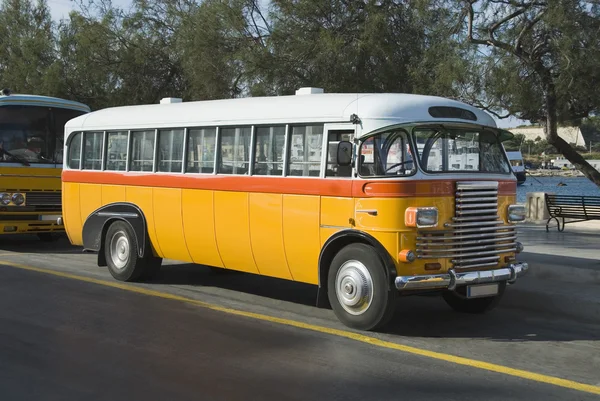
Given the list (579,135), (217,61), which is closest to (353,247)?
(217,61)

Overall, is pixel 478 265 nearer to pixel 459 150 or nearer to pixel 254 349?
pixel 459 150

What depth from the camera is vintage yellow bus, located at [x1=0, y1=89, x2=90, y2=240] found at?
47.9ft

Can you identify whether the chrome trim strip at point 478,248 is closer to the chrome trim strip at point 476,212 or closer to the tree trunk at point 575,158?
the chrome trim strip at point 476,212

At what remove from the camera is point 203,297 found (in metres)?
9.94

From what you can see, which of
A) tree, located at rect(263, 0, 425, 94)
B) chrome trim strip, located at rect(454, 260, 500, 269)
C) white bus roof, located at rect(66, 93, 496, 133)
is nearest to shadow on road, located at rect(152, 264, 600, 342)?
chrome trim strip, located at rect(454, 260, 500, 269)

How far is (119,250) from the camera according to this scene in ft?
37.2

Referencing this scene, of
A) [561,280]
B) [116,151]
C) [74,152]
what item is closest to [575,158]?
[561,280]

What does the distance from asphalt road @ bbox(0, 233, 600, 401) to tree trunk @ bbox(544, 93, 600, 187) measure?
5201 millimetres

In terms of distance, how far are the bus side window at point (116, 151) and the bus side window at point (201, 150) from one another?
1.63 meters

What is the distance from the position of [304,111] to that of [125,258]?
4272 mm

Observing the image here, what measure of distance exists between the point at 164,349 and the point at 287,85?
934 cm

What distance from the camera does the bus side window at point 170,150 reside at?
33.9 ft

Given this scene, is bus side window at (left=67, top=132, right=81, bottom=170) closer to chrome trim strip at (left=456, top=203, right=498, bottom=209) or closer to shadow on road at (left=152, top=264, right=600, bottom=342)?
shadow on road at (left=152, top=264, right=600, bottom=342)

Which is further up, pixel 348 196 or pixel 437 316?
pixel 348 196
